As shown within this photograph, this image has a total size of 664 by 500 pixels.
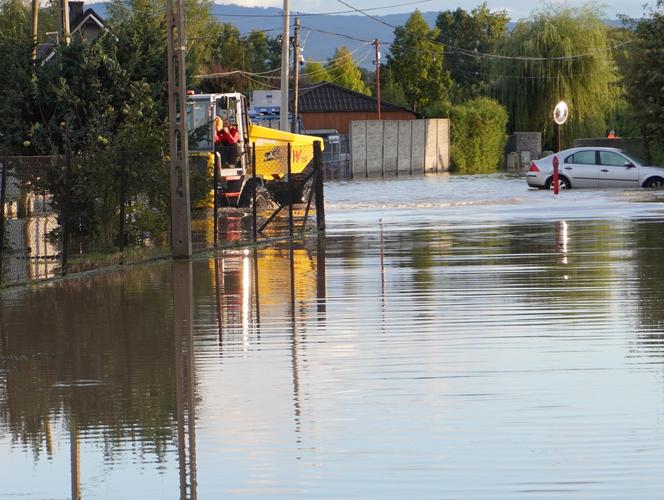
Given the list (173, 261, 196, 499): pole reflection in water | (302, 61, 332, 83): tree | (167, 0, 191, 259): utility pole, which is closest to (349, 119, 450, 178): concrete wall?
(167, 0, 191, 259): utility pole

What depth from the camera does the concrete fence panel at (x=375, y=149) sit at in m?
73.7

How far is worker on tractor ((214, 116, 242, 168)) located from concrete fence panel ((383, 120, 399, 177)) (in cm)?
3658

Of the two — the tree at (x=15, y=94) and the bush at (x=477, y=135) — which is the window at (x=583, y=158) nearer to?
the tree at (x=15, y=94)

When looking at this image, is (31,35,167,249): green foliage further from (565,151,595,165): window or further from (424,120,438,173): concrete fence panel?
(424,120,438,173): concrete fence panel

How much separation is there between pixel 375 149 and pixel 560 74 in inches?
461

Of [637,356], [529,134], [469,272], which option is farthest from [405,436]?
[529,134]

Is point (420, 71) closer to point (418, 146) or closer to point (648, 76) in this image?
point (418, 146)

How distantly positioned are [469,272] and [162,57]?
1304 centimetres

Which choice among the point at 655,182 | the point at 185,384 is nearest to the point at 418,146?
the point at 655,182

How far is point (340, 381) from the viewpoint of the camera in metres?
11.1

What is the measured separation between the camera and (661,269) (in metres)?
19.4

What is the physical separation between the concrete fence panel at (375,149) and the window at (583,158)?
87.4 feet

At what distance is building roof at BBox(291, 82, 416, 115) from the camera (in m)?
97.4

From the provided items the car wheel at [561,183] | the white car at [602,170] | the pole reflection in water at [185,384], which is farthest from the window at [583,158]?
the pole reflection in water at [185,384]
